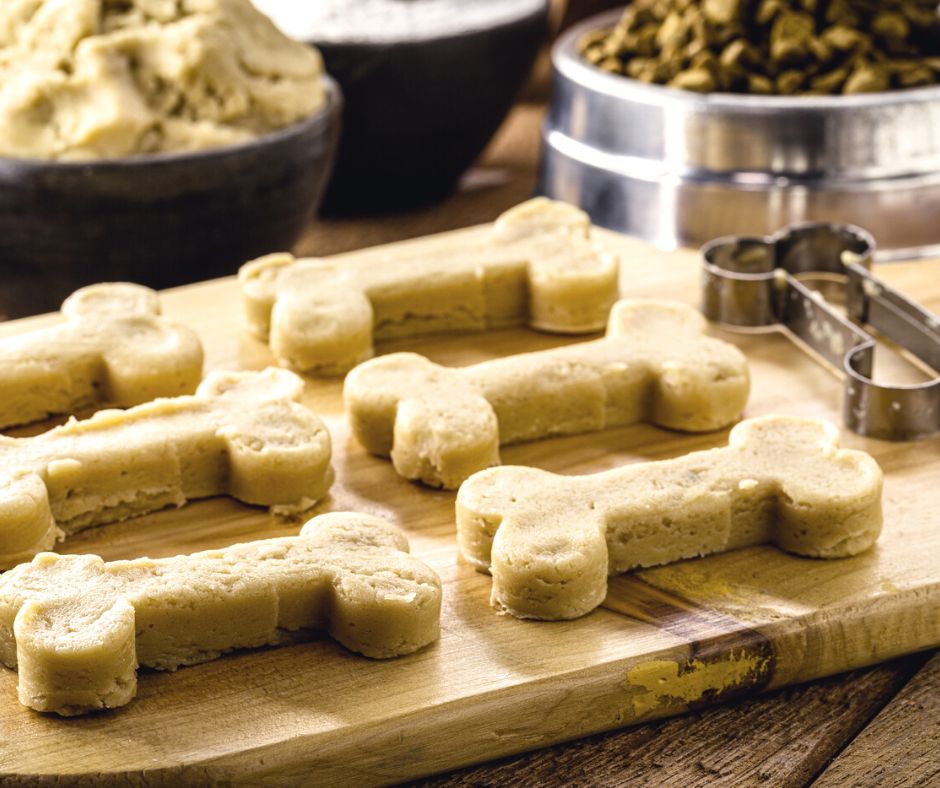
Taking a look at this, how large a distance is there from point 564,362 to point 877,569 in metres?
0.54

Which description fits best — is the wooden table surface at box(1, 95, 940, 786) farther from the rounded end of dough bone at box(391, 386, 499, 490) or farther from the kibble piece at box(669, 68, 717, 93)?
the kibble piece at box(669, 68, 717, 93)

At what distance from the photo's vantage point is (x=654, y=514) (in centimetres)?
167

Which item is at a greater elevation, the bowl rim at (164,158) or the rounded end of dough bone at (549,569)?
the bowl rim at (164,158)

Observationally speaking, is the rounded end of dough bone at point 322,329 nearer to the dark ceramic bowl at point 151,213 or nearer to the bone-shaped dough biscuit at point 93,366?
the bone-shaped dough biscuit at point 93,366

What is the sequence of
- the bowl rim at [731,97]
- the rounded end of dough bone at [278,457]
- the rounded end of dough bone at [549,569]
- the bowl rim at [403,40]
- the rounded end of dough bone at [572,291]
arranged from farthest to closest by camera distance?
the bowl rim at [403,40]
the bowl rim at [731,97]
the rounded end of dough bone at [572,291]
the rounded end of dough bone at [278,457]
the rounded end of dough bone at [549,569]

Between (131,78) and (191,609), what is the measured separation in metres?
1.33

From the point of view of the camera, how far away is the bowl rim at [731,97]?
2.54 metres

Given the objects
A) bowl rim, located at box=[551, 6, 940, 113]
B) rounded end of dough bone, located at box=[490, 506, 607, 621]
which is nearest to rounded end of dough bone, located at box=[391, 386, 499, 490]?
rounded end of dough bone, located at box=[490, 506, 607, 621]

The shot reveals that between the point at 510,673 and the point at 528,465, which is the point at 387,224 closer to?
the point at 528,465

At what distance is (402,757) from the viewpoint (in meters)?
1.46

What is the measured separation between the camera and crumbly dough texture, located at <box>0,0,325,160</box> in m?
2.49

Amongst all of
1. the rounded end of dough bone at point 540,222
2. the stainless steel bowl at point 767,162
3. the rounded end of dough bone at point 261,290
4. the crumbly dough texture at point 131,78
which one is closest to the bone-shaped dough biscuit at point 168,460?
the rounded end of dough bone at point 261,290

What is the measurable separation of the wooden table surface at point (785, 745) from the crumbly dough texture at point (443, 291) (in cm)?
84

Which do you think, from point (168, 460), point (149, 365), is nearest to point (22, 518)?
point (168, 460)
